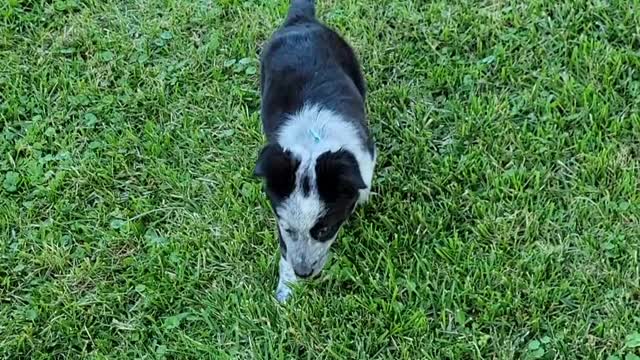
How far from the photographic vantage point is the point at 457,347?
367cm

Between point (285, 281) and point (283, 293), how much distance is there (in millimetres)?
56

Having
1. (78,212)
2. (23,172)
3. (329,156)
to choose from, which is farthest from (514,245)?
(23,172)

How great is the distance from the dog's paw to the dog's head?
195mm

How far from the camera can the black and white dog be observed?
3.64 m

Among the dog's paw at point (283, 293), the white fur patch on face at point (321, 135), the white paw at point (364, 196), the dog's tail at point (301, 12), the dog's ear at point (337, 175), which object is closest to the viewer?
the dog's ear at point (337, 175)

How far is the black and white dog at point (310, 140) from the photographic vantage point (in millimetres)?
3643

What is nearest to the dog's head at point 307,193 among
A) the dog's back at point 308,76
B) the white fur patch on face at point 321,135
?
the white fur patch on face at point 321,135

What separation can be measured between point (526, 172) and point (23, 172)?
105 inches

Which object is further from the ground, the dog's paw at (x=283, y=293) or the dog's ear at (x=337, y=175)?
the dog's ear at (x=337, y=175)

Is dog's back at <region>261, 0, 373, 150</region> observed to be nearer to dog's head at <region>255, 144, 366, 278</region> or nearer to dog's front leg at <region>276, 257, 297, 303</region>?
dog's head at <region>255, 144, 366, 278</region>

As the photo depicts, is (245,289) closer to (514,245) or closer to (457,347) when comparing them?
(457,347)

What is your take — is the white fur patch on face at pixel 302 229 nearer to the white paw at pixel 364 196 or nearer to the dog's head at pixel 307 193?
the dog's head at pixel 307 193

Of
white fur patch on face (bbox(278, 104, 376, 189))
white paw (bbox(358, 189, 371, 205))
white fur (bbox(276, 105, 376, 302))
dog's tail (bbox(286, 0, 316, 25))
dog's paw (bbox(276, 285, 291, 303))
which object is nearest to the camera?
white fur (bbox(276, 105, 376, 302))

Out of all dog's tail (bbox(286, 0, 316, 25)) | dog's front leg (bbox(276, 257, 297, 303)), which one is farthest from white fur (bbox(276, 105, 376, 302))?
dog's tail (bbox(286, 0, 316, 25))
